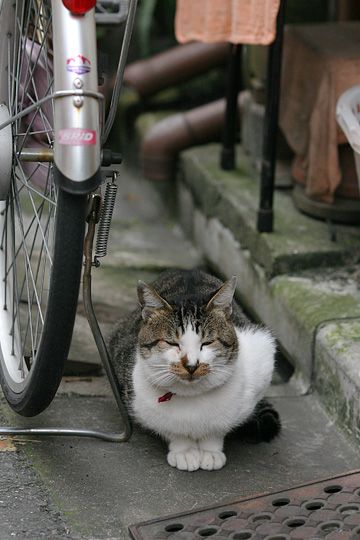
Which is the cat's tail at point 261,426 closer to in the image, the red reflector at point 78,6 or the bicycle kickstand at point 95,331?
the bicycle kickstand at point 95,331

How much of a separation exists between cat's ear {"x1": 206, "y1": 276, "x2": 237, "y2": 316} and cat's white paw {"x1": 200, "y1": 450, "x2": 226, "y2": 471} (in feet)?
1.52

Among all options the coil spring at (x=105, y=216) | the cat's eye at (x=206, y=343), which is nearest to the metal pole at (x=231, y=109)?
the coil spring at (x=105, y=216)

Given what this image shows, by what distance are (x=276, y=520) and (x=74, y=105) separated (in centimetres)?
127

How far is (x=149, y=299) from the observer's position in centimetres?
283

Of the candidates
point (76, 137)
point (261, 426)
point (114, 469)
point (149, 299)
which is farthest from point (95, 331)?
point (76, 137)

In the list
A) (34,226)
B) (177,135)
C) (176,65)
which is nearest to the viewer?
(34,226)

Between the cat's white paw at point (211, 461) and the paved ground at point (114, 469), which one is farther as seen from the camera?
the cat's white paw at point (211, 461)

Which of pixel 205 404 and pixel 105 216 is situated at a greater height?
pixel 105 216

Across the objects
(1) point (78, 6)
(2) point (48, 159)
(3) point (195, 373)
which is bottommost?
(3) point (195, 373)

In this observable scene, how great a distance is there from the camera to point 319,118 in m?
→ 4.14

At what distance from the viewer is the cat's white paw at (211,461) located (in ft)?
9.54

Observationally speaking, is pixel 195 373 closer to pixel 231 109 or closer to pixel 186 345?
pixel 186 345

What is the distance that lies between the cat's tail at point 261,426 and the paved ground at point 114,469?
0.03 metres

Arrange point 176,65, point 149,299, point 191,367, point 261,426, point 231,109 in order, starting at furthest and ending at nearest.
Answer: point 176,65
point 231,109
point 261,426
point 149,299
point 191,367
